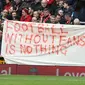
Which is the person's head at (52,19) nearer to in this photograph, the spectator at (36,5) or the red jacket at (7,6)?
the spectator at (36,5)

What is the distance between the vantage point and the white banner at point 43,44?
41.0 feet

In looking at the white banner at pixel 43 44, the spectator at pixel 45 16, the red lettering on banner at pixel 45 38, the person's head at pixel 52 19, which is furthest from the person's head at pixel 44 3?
the red lettering on banner at pixel 45 38

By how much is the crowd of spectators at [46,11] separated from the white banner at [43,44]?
45 centimetres

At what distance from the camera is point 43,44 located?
41.7 ft

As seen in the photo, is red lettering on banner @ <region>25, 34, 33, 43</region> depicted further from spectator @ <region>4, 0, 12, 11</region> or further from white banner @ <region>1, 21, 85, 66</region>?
spectator @ <region>4, 0, 12, 11</region>

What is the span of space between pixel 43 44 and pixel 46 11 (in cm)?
144

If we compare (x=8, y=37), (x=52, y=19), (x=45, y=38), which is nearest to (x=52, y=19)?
(x=52, y=19)

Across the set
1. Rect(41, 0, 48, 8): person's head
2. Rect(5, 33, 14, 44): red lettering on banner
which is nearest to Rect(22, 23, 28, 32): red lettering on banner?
Rect(5, 33, 14, 44): red lettering on banner

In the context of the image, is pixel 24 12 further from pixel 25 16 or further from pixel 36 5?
pixel 36 5

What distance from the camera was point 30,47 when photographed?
1277 cm

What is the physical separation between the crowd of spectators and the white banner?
45 cm

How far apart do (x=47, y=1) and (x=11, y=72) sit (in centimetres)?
347

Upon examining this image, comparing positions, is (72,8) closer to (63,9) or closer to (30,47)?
(63,9)

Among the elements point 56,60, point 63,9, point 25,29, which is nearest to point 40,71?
point 56,60
